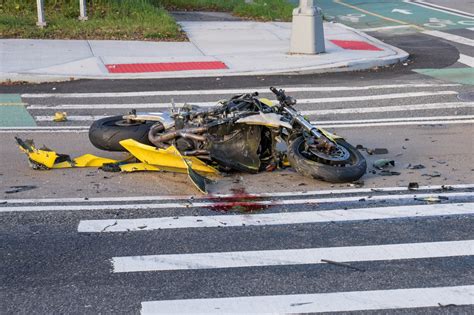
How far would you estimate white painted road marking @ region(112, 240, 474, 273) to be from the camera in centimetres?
635

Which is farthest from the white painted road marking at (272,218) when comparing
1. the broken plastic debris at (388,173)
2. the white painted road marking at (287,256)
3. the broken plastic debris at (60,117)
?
the broken plastic debris at (60,117)

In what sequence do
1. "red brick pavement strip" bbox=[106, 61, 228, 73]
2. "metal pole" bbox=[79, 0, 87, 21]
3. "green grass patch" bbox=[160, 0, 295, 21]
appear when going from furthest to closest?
"green grass patch" bbox=[160, 0, 295, 21]
"metal pole" bbox=[79, 0, 87, 21]
"red brick pavement strip" bbox=[106, 61, 228, 73]

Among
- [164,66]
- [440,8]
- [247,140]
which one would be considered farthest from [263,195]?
[440,8]

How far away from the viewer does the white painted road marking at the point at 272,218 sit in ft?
23.8

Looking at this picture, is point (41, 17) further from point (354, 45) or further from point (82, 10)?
point (354, 45)

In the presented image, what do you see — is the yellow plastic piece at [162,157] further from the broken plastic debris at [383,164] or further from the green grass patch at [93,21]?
the green grass patch at [93,21]

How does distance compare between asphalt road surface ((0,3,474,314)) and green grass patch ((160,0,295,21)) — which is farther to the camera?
green grass patch ((160,0,295,21))

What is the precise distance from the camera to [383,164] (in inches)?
364

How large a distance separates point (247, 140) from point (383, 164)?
158 cm

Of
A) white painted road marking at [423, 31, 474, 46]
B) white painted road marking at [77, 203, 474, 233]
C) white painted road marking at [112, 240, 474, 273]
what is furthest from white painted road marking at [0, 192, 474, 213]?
white painted road marking at [423, 31, 474, 46]

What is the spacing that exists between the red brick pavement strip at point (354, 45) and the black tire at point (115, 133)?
382 inches

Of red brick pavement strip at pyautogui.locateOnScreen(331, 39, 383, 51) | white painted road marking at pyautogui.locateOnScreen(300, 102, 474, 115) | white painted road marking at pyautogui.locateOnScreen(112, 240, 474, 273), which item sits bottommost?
red brick pavement strip at pyautogui.locateOnScreen(331, 39, 383, 51)

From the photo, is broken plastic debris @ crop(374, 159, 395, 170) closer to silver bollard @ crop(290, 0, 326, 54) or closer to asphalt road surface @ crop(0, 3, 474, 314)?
asphalt road surface @ crop(0, 3, 474, 314)

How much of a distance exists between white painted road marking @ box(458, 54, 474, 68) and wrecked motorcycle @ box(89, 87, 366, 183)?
858 centimetres
